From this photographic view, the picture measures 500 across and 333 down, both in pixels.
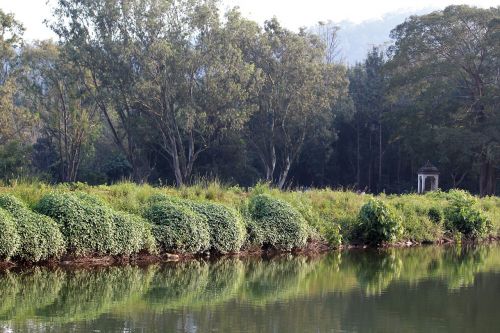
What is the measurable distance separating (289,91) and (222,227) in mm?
30839

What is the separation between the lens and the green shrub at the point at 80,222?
59.4 feet

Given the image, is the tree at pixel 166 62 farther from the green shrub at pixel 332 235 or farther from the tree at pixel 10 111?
the green shrub at pixel 332 235

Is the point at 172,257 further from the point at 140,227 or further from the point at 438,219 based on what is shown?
the point at 438,219

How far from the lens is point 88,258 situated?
18.8 m

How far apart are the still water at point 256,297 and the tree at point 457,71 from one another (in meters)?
28.0

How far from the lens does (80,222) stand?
1833 centimetres

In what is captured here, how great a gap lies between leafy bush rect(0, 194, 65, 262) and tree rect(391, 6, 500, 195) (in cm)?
3362

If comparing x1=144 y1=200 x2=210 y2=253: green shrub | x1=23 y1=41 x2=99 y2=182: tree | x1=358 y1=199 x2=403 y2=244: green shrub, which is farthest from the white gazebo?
x1=144 y1=200 x2=210 y2=253: green shrub

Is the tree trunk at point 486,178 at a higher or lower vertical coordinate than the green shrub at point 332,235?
higher

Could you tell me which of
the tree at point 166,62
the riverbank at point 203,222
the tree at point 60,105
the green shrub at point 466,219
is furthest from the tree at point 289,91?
the riverbank at point 203,222

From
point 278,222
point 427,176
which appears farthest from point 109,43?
point 278,222

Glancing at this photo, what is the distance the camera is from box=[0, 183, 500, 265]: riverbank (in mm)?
17891

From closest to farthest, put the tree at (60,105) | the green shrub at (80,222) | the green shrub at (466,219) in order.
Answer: the green shrub at (80,222)
the green shrub at (466,219)
the tree at (60,105)

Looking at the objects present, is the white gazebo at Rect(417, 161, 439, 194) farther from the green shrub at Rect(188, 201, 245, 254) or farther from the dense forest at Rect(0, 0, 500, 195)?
the green shrub at Rect(188, 201, 245, 254)
